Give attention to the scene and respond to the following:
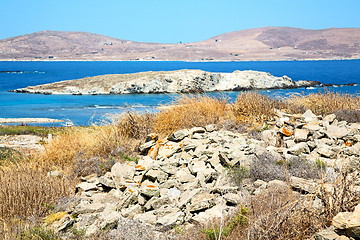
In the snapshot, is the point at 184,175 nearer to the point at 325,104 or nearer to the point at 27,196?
the point at 27,196

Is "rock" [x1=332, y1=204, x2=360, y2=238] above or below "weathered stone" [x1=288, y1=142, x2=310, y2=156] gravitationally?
above

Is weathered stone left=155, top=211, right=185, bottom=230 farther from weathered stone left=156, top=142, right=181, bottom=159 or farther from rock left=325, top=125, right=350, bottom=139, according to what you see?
rock left=325, top=125, right=350, bottom=139

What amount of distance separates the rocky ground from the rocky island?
1776 inches

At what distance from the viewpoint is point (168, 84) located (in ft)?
179

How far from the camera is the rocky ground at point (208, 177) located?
14.7 ft

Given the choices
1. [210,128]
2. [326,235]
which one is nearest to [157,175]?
[210,128]

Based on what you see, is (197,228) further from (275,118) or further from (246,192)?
(275,118)

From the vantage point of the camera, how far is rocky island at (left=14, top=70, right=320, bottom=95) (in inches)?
2125

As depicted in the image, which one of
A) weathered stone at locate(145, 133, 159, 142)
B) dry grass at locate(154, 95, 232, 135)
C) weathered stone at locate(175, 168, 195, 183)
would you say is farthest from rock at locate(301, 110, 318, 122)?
weathered stone at locate(145, 133, 159, 142)

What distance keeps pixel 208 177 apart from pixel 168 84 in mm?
49276

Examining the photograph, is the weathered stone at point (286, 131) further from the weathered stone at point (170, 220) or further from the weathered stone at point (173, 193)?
the weathered stone at point (170, 220)

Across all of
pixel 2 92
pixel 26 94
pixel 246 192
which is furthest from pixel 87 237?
pixel 2 92

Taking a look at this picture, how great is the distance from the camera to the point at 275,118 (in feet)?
29.9

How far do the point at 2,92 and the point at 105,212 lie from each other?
189 ft
